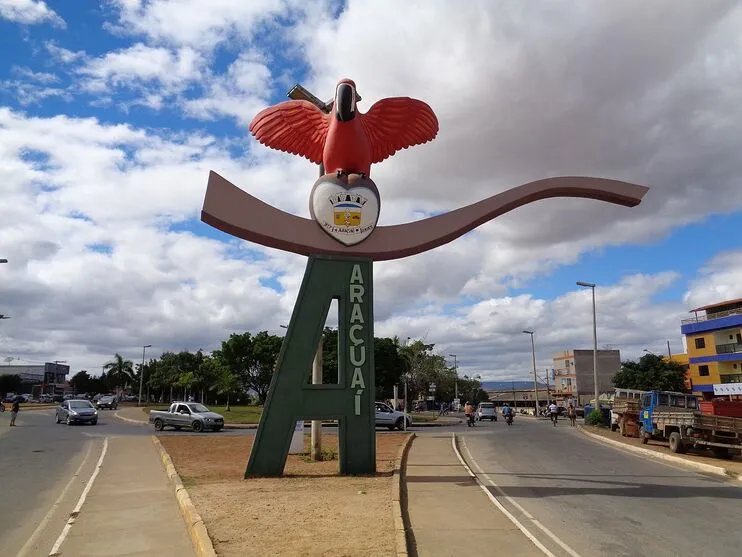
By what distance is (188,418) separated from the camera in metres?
29.2

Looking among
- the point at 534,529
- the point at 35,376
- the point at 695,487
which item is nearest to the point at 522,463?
the point at 695,487

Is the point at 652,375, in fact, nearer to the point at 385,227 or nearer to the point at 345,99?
the point at 385,227

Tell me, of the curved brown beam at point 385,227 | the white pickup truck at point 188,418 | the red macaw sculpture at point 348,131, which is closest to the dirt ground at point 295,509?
the curved brown beam at point 385,227

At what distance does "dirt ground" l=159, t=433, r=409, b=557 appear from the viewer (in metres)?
6.73

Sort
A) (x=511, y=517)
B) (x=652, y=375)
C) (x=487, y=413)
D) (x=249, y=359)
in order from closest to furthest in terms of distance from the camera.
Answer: (x=511, y=517), (x=487, y=413), (x=652, y=375), (x=249, y=359)

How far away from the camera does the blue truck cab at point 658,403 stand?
21562 mm

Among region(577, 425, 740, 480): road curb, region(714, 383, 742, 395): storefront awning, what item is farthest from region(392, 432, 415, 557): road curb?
region(714, 383, 742, 395): storefront awning

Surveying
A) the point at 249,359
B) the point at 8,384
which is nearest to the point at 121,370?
the point at 8,384

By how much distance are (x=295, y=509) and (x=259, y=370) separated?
5030 cm

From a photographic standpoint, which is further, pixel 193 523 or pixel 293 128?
pixel 293 128

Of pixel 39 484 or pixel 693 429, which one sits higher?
pixel 693 429

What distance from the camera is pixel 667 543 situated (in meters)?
7.51

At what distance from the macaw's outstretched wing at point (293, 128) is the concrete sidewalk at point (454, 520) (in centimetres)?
767

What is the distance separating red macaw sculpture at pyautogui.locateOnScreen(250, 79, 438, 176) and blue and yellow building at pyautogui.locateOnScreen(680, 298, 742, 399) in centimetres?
4042
